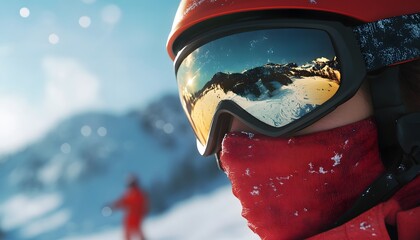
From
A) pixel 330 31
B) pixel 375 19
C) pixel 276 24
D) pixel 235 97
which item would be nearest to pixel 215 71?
pixel 235 97

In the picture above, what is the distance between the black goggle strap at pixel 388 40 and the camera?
1349 millimetres

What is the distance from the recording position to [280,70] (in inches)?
55.5

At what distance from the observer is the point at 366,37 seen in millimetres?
1368

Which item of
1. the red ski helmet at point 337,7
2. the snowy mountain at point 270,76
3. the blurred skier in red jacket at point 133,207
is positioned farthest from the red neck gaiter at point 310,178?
the blurred skier in red jacket at point 133,207

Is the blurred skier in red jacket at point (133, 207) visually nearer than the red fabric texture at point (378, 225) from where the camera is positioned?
No

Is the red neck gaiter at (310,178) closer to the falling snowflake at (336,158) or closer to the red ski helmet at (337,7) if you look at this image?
the falling snowflake at (336,158)

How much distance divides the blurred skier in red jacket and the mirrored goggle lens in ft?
22.0

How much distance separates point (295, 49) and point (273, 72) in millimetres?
82

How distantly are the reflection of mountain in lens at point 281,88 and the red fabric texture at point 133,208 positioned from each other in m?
6.79

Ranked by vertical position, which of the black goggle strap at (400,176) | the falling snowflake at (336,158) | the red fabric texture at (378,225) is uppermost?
the falling snowflake at (336,158)

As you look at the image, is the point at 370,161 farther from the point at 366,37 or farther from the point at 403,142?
the point at 366,37

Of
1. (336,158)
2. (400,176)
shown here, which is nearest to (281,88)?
(336,158)

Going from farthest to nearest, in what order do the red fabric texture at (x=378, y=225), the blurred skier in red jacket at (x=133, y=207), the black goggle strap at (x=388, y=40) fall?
the blurred skier in red jacket at (x=133, y=207) < the black goggle strap at (x=388, y=40) < the red fabric texture at (x=378, y=225)

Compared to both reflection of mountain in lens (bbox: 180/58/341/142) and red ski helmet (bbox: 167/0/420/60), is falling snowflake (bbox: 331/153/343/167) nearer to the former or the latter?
reflection of mountain in lens (bbox: 180/58/341/142)
